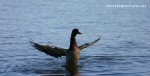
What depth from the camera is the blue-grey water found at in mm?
22094

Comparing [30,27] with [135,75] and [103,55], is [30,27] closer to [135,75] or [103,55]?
[103,55]

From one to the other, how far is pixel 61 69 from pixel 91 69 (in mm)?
1285

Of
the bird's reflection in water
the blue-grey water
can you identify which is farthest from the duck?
the blue-grey water

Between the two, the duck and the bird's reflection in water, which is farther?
the duck

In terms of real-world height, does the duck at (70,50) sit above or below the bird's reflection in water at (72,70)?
above

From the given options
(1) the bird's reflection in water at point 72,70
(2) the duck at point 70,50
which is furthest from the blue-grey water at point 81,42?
(2) the duck at point 70,50

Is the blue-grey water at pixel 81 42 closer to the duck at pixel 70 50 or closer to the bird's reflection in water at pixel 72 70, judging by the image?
the bird's reflection in water at pixel 72 70

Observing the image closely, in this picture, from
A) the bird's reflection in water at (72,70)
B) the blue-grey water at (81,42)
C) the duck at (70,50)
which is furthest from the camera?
the duck at (70,50)

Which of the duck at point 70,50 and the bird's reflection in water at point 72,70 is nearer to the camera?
the bird's reflection in water at point 72,70

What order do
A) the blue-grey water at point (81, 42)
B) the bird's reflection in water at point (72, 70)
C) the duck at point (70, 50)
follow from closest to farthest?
the bird's reflection in water at point (72, 70) → the blue-grey water at point (81, 42) → the duck at point (70, 50)

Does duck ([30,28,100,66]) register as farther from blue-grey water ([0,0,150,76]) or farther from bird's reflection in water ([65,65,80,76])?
blue-grey water ([0,0,150,76])

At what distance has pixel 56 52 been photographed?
22.5 meters

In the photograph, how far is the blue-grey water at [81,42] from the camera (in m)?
22.1

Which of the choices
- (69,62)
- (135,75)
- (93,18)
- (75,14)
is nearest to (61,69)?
(69,62)
